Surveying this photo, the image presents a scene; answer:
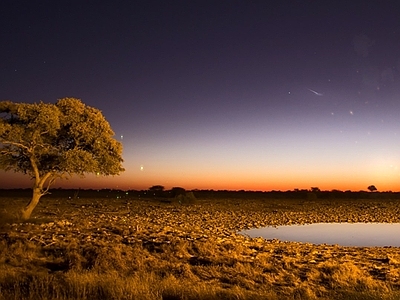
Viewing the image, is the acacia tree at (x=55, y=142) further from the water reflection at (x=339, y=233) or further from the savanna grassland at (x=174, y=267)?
the water reflection at (x=339, y=233)

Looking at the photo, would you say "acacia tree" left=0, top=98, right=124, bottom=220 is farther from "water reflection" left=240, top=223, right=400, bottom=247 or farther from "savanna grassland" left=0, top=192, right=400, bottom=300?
"water reflection" left=240, top=223, right=400, bottom=247

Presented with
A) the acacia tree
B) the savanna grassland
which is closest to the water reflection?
the savanna grassland

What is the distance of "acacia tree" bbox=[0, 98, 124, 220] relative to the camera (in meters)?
26.5

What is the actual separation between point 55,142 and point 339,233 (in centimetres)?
1784

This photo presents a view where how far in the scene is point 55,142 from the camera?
28500 mm

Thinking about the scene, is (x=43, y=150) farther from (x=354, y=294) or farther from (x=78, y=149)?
(x=354, y=294)

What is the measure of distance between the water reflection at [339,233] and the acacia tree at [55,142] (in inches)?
367

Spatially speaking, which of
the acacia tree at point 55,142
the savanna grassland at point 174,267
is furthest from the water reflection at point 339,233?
the acacia tree at point 55,142

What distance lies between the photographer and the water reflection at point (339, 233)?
25.8m

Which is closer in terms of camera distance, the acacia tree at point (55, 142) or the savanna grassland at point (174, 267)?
the savanna grassland at point (174, 267)

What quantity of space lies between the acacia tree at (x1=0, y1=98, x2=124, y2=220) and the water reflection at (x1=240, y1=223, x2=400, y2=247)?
30.6ft

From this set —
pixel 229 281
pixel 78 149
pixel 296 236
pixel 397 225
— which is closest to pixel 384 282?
pixel 229 281

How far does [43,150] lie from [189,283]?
1747 cm

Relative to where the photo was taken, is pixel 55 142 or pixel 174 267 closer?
pixel 174 267
